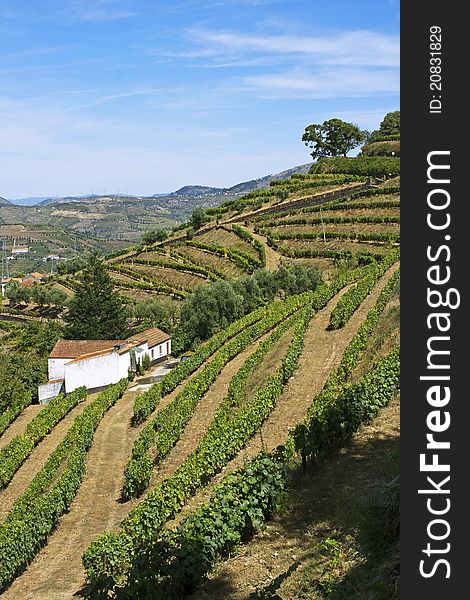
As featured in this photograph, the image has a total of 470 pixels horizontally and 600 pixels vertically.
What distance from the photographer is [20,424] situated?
4059cm

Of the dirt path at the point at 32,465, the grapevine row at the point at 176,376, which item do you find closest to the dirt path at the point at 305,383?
the grapevine row at the point at 176,376

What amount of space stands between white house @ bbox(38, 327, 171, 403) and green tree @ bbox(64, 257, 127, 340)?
11.1m

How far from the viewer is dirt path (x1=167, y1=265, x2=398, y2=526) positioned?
66.7 feet

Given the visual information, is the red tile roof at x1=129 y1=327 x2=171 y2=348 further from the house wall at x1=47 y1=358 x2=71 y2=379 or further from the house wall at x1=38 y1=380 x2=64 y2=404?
the house wall at x1=38 y1=380 x2=64 y2=404

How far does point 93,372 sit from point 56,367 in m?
4.25

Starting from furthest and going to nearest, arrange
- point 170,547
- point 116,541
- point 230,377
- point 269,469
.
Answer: point 230,377 → point 116,541 → point 269,469 → point 170,547

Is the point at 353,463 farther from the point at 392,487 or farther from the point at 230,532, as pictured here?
the point at 392,487

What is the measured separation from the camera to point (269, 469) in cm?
1393

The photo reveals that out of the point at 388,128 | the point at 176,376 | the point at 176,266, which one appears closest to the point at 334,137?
the point at 388,128

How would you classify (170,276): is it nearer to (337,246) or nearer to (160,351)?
(337,246)

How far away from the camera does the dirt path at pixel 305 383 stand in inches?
801

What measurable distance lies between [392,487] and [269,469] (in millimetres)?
6159

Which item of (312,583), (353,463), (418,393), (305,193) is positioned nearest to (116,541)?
(353,463)

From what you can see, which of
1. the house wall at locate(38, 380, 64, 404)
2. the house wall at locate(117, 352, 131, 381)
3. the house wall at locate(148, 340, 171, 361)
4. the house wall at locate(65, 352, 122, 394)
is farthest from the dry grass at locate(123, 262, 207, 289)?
the house wall at locate(38, 380, 64, 404)
